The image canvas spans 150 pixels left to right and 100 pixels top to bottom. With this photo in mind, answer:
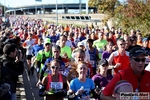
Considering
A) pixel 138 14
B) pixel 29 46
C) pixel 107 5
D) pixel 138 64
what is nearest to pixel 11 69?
pixel 138 64

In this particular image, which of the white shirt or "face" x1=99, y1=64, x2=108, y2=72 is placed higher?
"face" x1=99, y1=64, x2=108, y2=72

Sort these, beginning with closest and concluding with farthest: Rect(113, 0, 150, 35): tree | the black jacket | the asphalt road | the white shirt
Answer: the black jacket → the asphalt road → the white shirt → Rect(113, 0, 150, 35): tree

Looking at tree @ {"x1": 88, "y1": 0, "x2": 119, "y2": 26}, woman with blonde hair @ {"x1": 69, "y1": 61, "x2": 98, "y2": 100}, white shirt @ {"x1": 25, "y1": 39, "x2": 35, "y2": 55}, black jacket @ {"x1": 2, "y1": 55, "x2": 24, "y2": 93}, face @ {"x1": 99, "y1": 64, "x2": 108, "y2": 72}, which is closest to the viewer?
woman with blonde hair @ {"x1": 69, "y1": 61, "x2": 98, "y2": 100}

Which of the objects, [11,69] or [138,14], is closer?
[11,69]

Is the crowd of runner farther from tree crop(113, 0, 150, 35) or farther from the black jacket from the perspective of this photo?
tree crop(113, 0, 150, 35)

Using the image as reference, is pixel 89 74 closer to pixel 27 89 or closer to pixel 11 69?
pixel 11 69

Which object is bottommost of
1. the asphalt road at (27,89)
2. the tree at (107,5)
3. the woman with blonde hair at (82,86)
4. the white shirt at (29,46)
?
the asphalt road at (27,89)

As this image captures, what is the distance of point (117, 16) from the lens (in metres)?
26.3

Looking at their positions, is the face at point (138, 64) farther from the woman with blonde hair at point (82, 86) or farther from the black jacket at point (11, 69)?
the black jacket at point (11, 69)

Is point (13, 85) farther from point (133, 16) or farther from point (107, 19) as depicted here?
point (107, 19)

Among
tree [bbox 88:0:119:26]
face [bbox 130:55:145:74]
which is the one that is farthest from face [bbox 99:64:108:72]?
tree [bbox 88:0:119:26]

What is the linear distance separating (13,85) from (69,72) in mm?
1269

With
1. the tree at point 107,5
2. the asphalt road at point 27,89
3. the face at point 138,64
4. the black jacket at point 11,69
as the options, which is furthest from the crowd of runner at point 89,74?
the tree at point 107,5

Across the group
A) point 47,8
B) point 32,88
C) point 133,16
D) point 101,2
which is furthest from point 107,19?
point 47,8
